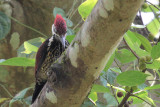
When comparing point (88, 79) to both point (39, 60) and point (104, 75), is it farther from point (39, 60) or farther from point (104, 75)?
point (39, 60)

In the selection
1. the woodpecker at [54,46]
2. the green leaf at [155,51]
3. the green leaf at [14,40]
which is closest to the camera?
the green leaf at [155,51]

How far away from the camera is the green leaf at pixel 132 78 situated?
0.91 metres

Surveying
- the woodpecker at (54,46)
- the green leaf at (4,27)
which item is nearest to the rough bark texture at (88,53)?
the woodpecker at (54,46)

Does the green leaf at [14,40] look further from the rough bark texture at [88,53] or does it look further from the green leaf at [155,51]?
the green leaf at [155,51]

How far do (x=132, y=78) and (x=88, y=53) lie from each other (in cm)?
21

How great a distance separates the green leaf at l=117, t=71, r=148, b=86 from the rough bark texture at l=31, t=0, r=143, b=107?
4.2 inches

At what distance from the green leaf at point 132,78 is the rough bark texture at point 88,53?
0.35 ft

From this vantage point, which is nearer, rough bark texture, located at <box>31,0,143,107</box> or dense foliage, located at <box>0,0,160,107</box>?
rough bark texture, located at <box>31,0,143,107</box>

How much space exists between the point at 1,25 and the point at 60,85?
99cm

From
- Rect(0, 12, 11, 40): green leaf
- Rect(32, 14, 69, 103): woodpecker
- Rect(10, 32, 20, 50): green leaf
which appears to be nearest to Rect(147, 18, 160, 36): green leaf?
Rect(32, 14, 69, 103): woodpecker

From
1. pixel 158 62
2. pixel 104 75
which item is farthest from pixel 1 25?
pixel 158 62

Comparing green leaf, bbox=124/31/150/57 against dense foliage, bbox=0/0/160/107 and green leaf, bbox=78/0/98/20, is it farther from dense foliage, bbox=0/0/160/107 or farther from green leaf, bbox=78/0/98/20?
green leaf, bbox=78/0/98/20

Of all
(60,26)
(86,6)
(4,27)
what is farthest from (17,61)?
(4,27)

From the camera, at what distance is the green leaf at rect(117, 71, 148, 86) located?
909mm
